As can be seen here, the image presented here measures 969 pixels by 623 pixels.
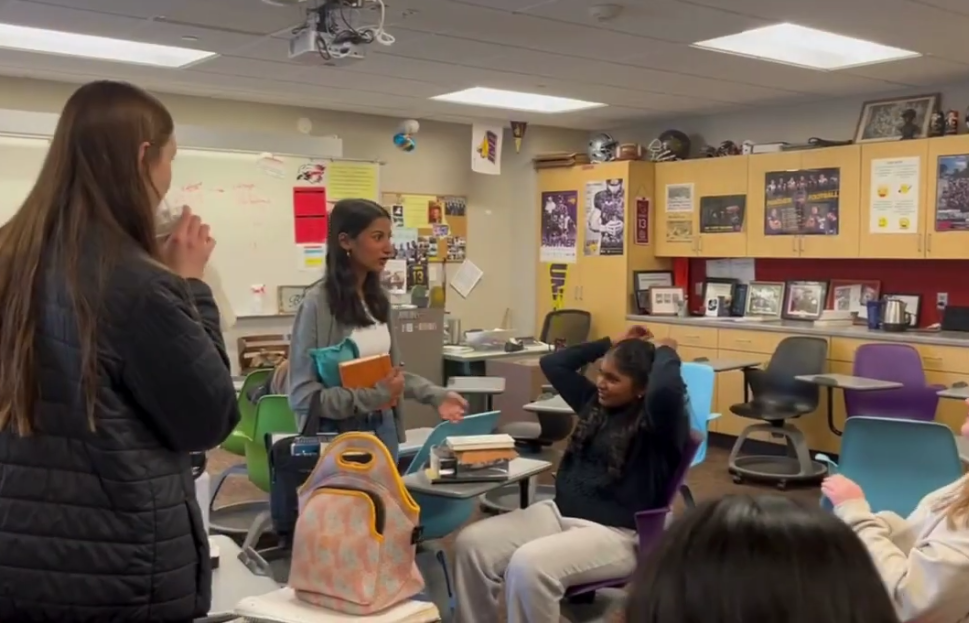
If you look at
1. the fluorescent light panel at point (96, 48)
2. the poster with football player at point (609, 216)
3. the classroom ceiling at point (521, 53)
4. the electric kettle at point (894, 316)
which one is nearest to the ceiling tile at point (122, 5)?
the classroom ceiling at point (521, 53)

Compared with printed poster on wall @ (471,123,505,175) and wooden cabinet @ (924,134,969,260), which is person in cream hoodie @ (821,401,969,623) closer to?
wooden cabinet @ (924,134,969,260)

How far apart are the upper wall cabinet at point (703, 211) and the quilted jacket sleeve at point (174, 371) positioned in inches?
234

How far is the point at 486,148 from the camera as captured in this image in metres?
7.92

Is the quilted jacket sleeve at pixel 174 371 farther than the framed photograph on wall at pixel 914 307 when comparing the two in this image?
No

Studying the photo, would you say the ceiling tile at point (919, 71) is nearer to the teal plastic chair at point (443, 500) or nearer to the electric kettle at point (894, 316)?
the electric kettle at point (894, 316)

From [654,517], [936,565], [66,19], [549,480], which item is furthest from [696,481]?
[66,19]

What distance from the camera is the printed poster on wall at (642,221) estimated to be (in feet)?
24.8

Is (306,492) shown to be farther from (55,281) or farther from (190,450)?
(55,281)

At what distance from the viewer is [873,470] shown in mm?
3363

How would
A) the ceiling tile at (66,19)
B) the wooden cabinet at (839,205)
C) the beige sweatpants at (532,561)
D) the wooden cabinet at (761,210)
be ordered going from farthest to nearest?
the wooden cabinet at (761,210)
the wooden cabinet at (839,205)
the ceiling tile at (66,19)
the beige sweatpants at (532,561)

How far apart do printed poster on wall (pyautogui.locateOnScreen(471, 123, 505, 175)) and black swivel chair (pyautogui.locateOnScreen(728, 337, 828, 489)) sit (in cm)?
281

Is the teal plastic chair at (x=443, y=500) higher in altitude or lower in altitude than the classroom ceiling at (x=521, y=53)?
lower

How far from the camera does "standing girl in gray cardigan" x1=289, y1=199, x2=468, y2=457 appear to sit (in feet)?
9.69

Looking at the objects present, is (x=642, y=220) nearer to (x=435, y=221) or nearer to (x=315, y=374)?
(x=435, y=221)
